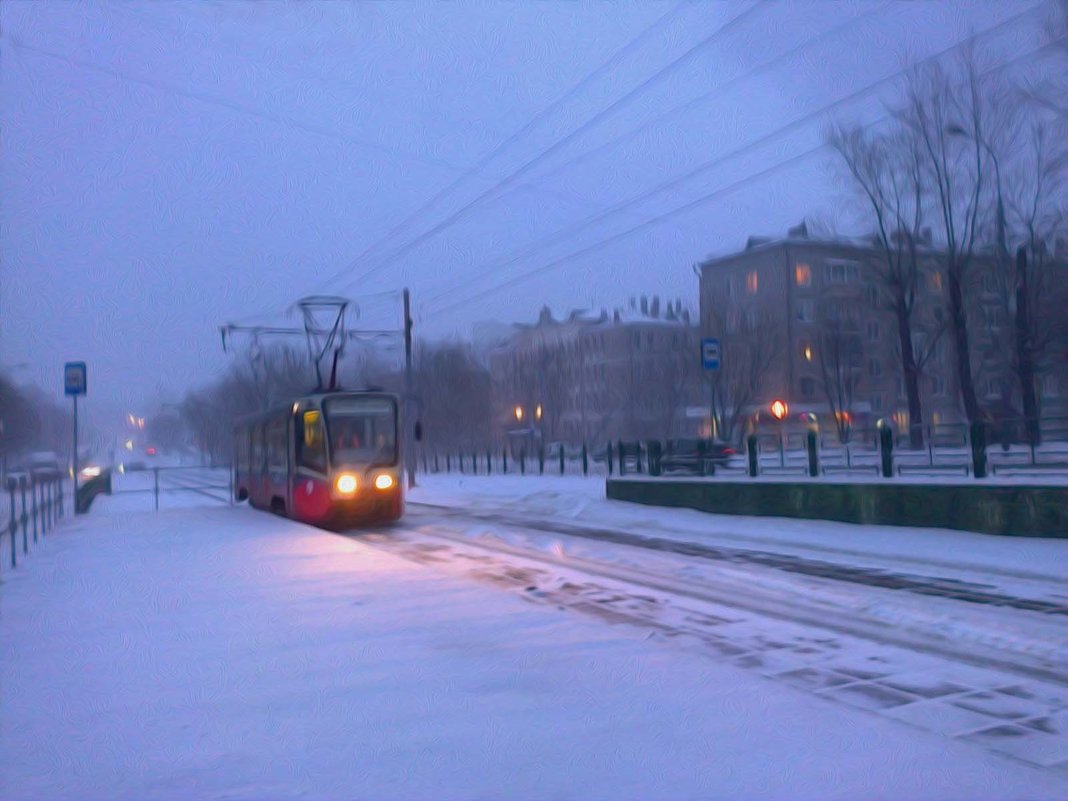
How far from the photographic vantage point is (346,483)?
20312 mm

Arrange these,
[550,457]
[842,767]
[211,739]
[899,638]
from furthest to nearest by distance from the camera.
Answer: [550,457], [899,638], [211,739], [842,767]

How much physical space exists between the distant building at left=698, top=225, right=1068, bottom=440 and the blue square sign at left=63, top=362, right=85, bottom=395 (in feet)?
101

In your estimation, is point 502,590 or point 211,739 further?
point 502,590

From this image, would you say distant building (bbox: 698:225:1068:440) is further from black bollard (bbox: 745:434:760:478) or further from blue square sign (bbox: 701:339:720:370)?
black bollard (bbox: 745:434:760:478)

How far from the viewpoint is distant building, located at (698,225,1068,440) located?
4838cm

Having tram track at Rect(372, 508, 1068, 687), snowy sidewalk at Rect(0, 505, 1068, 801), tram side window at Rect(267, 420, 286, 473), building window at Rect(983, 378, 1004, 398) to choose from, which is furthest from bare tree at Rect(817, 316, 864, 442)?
snowy sidewalk at Rect(0, 505, 1068, 801)

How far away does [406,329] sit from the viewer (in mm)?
40969

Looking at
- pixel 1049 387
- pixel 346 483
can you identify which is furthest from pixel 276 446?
pixel 1049 387

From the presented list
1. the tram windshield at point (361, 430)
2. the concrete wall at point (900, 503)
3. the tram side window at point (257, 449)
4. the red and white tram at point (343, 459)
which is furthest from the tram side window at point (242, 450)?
the concrete wall at point (900, 503)

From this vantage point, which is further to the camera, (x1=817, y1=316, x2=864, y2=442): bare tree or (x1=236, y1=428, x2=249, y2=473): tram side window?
(x1=817, y1=316, x2=864, y2=442): bare tree

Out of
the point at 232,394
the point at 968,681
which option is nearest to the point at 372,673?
the point at 968,681

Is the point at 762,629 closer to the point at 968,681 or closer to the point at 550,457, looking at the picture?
the point at 968,681

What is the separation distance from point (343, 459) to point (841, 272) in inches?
2247

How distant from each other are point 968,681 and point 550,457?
55.6 metres
